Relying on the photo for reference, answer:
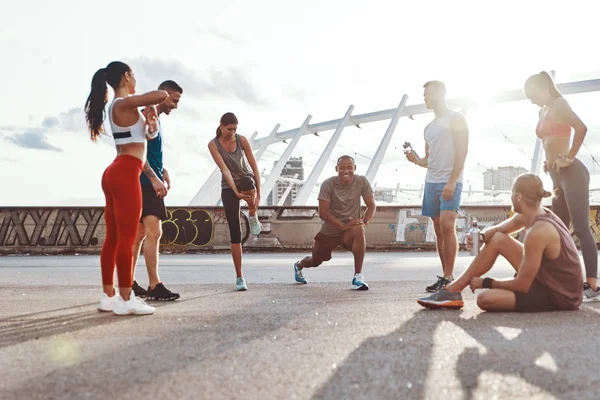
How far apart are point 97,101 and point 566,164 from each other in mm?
3325

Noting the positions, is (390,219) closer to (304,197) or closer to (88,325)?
(304,197)

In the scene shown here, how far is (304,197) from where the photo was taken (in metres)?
25.3

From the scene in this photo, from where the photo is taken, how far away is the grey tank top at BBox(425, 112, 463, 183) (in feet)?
16.9

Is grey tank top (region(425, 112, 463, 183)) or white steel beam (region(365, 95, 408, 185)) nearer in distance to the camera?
grey tank top (region(425, 112, 463, 183))

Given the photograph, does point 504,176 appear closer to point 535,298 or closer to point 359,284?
point 359,284

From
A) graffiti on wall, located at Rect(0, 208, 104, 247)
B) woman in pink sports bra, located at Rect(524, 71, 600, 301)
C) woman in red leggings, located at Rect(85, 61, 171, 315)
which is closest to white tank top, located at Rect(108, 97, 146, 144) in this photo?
woman in red leggings, located at Rect(85, 61, 171, 315)

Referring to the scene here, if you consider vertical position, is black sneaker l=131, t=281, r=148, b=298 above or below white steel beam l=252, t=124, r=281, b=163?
below

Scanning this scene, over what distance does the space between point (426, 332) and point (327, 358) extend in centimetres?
82

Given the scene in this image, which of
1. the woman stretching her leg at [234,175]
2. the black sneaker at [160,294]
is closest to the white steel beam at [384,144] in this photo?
the woman stretching her leg at [234,175]

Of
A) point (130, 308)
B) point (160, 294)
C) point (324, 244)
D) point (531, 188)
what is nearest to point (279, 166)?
point (324, 244)

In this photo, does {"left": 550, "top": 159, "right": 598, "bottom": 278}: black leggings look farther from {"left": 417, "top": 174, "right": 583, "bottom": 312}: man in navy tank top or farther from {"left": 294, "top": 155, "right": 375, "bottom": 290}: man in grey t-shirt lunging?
{"left": 294, "top": 155, "right": 375, "bottom": 290}: man in grey t-shirt lunging

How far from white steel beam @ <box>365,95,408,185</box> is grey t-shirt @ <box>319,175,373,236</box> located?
729 inches

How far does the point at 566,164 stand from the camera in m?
4.58

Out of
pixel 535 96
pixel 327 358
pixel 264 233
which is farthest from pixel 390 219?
pixel 327 358
